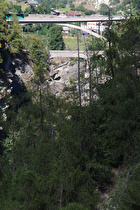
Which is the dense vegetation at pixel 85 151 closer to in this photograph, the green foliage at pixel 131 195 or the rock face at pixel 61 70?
the green foliage at pixel 131 195

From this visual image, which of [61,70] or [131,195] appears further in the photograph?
[61,70]

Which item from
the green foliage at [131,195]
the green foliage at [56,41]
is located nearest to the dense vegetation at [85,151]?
the green foliage at [131,195]

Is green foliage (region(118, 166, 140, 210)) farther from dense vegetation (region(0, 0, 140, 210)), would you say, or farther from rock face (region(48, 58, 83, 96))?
rock face (region(48, 58, 83, 96))

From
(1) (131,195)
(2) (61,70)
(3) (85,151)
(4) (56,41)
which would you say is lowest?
(2) (61,70)

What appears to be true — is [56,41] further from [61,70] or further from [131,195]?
[131,195]

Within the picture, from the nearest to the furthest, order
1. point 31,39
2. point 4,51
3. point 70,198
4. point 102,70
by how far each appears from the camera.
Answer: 1. point 70,198
2. point 102,70
3. point 4,51
4. point 31,39

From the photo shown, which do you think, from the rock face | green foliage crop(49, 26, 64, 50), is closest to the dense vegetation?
the rock face

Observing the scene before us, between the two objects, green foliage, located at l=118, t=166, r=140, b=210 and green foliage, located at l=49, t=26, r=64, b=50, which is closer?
green foliage, located at l=118, t=166, r=140, b=210

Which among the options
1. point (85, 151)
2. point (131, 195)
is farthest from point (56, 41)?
point (131, 195)

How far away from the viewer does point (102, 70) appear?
15.0 m

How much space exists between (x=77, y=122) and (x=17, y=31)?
34.0 meters

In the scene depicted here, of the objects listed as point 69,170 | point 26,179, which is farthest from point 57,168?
point 26,179

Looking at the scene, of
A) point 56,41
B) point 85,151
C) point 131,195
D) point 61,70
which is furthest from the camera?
point 56,41

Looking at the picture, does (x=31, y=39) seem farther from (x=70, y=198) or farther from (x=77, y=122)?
(x=70, y=198)
